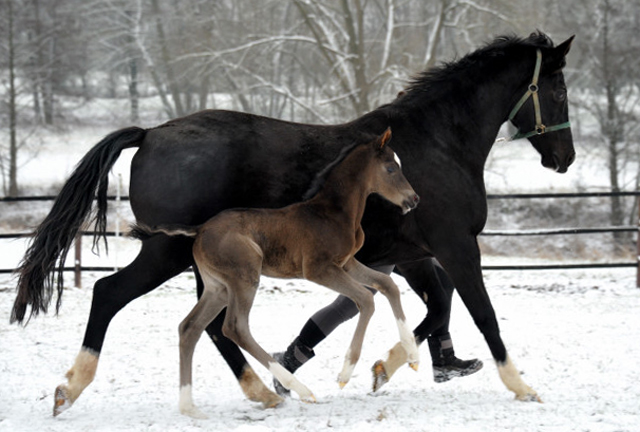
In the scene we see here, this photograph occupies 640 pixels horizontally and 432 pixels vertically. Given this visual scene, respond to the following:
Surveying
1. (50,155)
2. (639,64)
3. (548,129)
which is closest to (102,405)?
(548,129)

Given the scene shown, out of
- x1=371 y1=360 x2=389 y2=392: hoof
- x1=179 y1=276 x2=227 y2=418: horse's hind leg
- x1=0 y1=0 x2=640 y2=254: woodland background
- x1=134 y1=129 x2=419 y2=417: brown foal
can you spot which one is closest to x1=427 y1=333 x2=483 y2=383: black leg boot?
x1=371 y1=360 x2=389 y2=392: hoof

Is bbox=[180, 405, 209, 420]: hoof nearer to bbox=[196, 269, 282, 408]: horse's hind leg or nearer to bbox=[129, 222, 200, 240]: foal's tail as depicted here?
bbox=[196, 269, 282, 408]: horse's hind leg

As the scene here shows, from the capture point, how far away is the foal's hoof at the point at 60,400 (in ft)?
11.6

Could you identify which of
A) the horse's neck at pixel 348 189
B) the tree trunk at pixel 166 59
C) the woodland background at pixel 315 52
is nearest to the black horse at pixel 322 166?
the horse's neck at pixel 348 189

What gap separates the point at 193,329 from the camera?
11.8 ft

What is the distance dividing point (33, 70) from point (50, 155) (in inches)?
131

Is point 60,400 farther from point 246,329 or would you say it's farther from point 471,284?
point 471,284

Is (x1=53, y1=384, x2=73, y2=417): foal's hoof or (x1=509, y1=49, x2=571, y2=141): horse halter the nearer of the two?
(x1=53, y1=384, x2=73, y2=417): foal's hoof

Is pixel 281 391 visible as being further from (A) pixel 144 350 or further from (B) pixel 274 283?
(B) pixel 274 283

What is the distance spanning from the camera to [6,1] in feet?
49.0

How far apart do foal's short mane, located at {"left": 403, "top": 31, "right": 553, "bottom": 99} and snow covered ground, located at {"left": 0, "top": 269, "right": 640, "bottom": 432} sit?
72.2 inches

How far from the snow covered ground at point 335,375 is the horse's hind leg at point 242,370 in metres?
0.08

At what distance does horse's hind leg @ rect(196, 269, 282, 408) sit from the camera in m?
3.76

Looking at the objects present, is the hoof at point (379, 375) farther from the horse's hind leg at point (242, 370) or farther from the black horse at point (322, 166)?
the horse's hind leg at point (242, 370)
